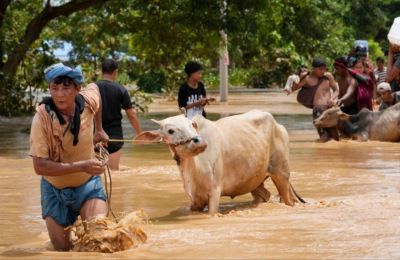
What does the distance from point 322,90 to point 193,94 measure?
5.58 meters

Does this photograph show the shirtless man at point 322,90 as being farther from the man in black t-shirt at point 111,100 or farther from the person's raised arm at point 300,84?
the man in black t-shirt at point 111,100

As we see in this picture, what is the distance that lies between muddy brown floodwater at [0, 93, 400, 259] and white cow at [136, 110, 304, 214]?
0.71 feet

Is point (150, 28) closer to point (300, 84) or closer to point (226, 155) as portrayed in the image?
point (300, 84)

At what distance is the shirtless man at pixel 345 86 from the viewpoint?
18.6 m

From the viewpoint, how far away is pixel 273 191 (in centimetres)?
1180

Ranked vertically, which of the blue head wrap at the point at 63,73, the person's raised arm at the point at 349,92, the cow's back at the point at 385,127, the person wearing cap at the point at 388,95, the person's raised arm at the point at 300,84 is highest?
the blue head wrap at the point at 63,73

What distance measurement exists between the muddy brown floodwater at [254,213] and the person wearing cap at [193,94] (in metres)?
0.93

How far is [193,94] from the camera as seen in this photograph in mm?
13188

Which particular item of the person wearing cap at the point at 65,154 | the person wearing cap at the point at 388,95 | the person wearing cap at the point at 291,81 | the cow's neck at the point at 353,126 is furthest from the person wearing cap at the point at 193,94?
the person wearing cap at the point at 388,95

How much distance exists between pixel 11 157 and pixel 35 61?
11219 millimetres

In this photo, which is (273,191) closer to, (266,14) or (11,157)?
(11,157)

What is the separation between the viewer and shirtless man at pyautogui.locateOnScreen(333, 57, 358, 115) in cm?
1861

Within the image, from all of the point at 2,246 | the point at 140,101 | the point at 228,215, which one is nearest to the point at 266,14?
the point at 140,101

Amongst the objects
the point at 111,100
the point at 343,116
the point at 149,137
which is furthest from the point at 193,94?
the point at 343,116
